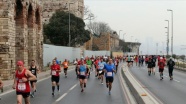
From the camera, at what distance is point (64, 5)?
9131 cm

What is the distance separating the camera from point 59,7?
91.3 metres

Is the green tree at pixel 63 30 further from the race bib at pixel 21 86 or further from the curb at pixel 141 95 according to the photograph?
the race bib at pixel 21 86

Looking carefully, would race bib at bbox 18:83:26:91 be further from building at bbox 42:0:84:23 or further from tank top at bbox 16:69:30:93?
building at bbox 42:0:84:23

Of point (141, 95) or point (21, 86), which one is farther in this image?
point (141, 95)

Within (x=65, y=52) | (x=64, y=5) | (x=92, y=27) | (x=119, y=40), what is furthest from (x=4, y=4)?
(x=119, y=40)

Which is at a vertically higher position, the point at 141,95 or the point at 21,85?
the point at 21,85

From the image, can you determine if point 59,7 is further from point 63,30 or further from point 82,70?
point 82,70

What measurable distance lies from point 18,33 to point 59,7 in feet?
188

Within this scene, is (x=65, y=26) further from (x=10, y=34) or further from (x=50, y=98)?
(x=50, y=98)

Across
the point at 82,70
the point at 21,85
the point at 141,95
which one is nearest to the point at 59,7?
the point at 82,70

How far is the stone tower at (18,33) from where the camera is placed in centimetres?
2928

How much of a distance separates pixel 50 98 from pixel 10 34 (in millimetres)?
13393

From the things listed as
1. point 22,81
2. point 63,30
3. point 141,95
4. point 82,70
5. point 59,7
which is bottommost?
point 141,95

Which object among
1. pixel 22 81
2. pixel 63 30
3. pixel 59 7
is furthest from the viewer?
pixel 59 7
